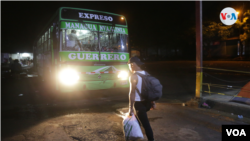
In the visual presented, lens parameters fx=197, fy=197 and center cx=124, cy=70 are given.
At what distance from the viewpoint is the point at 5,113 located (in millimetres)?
6383

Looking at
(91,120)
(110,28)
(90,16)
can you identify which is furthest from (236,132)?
(90,16)

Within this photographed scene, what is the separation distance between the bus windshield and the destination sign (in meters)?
0.57

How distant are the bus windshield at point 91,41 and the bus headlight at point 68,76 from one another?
89 centimetres

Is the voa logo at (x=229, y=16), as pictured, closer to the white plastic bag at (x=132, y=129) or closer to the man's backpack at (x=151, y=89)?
the man's backpack at (x=151, y=89)

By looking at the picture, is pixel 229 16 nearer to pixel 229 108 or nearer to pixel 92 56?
pixel 229 108

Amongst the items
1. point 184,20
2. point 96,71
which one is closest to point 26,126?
point 96,71

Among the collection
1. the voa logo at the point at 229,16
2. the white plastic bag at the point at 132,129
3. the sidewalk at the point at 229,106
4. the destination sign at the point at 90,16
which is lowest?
the sidewalk at the point at 229,106

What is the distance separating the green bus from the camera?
7.64 m

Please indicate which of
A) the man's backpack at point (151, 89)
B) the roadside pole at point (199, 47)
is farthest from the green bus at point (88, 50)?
the man's backpack at point (151, 89)

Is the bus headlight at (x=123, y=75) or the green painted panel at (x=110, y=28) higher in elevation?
the green painted panel at (x=110, y=28)

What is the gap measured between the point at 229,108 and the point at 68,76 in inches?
230

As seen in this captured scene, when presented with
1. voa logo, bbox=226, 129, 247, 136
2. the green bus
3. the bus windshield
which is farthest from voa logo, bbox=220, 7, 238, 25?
voa logo, bbox=226, 129, 247, 136

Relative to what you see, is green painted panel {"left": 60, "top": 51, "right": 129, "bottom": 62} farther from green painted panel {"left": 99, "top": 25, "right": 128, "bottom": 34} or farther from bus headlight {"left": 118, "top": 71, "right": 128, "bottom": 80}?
green painted panel {"left": 99, "top": 25, "right": 128, "bottom": 34}

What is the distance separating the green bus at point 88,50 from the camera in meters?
7.64
